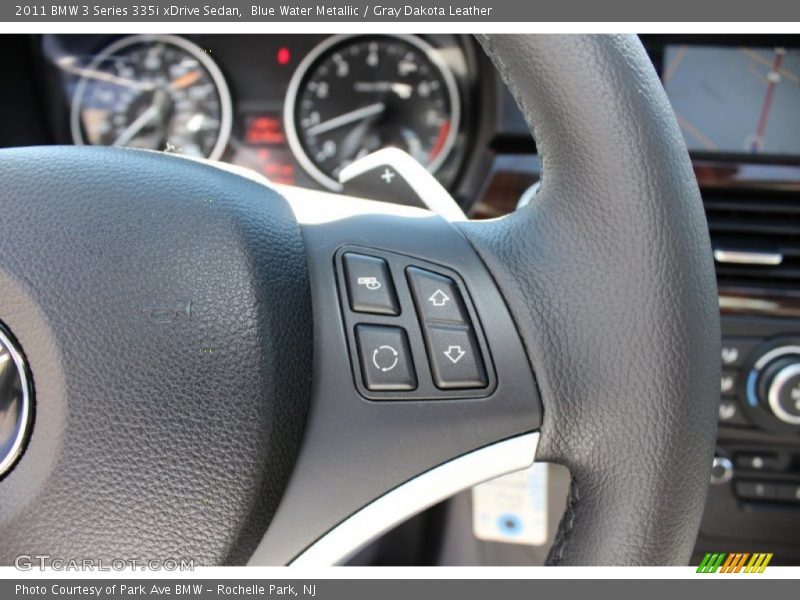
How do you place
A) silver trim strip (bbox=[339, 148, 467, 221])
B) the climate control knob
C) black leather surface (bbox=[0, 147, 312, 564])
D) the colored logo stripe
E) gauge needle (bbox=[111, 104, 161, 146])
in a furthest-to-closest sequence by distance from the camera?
gauge needle (bbox=[111, 104, 161, 146])
the colored logo stripe
the climate control knob
silver trim strip (bbox=[339, 148, 467, 221])
black leather surface (bbox=[0, 147, 312, 564])

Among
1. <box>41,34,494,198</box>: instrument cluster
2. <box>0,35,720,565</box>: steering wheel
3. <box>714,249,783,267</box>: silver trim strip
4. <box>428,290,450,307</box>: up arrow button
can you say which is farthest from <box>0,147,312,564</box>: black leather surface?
<box>41,34,494,198</box>: instrument cluster

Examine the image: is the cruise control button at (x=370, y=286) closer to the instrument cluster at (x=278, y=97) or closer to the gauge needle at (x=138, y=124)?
the instrument cluster at (x=278, y=97)

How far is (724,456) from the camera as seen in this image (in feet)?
4.27

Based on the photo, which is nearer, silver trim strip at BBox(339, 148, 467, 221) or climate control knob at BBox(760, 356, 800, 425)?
silver trim strip at BBox(339, 148, 467, 221)

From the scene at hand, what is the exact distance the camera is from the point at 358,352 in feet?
1.95

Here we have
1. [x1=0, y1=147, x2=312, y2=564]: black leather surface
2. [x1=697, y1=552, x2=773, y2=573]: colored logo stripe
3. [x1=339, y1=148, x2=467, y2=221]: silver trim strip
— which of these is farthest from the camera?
[x1=697, y1=552, x2=773, y2=573]: colored logo stripe

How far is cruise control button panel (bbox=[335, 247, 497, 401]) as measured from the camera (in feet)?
1.94

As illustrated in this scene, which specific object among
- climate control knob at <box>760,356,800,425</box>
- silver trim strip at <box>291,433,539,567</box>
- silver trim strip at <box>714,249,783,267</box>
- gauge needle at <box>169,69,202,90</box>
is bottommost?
climate control knob at <box>760,356,800,425</box>

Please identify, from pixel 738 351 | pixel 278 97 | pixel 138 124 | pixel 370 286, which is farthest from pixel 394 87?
pixel 370 286

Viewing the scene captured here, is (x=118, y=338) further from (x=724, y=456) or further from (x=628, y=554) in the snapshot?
(x=724, y=456)

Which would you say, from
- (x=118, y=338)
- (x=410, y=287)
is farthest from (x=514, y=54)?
(x=118, y=338)

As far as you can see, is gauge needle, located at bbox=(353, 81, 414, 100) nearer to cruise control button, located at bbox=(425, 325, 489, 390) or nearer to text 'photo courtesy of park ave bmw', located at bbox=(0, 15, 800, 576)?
text 'photo courtesy of park ave bmw', located at bbox=(0, 15, 800, 576)
